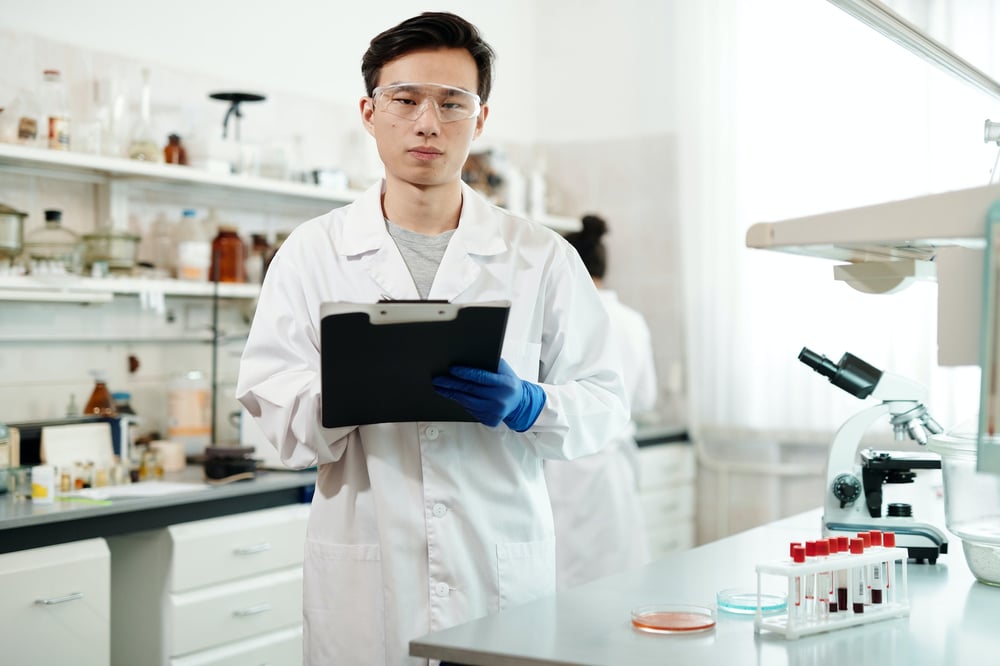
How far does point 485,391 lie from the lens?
5.36 ft

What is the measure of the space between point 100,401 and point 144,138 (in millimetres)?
795

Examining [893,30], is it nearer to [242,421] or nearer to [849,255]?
[849,255]

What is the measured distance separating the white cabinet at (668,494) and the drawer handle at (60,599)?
2.30 m

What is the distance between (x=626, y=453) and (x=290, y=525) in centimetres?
130

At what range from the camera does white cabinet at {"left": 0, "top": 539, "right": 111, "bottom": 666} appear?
7.86 feet

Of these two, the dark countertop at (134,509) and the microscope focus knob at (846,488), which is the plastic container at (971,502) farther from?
the dark countertop at (134,509)

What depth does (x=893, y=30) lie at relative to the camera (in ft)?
6.08

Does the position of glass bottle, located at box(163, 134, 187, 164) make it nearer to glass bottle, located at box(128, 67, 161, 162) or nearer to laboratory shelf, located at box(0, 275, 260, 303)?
glass bottle, located at box(128, 67, 161, 162)

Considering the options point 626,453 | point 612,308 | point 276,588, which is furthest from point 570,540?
point 276,588

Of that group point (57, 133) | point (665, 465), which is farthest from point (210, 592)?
point (665, 465)

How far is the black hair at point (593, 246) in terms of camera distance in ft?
13.1

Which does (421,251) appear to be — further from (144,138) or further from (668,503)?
(668,503)

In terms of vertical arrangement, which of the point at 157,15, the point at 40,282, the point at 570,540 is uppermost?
the point at 157,15

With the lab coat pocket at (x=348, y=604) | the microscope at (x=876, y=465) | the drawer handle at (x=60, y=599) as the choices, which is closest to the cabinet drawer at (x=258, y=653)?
the drawer handle at (x=60, y=599)
